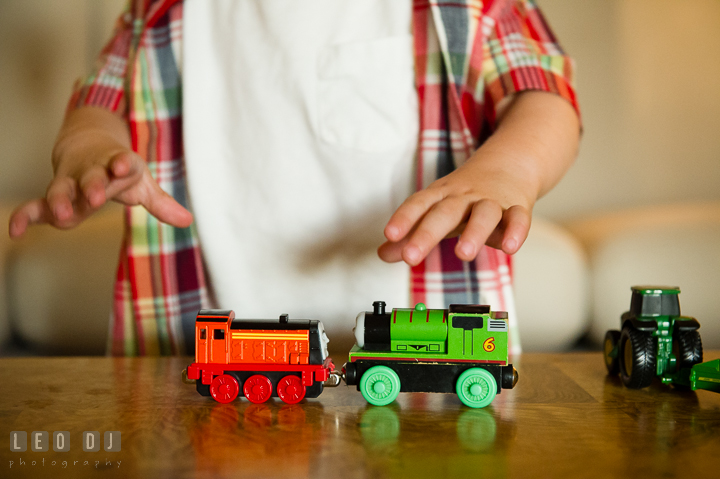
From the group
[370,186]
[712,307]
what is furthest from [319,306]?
[712,307]

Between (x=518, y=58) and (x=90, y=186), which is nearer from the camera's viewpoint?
(x=90, y=186)

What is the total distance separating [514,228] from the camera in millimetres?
518

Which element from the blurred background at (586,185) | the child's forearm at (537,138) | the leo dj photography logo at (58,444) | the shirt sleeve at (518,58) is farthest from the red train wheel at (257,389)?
the blurred background at (586,185)

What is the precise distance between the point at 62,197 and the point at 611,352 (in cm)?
59

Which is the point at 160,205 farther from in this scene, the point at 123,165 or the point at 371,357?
the point at 371,357

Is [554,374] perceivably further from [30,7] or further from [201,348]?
[30,7]

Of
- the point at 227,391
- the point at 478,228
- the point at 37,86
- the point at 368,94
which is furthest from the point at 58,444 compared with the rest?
the point at 37,86

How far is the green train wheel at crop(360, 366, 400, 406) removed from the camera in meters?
0.52

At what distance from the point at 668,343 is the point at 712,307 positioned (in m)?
1.00

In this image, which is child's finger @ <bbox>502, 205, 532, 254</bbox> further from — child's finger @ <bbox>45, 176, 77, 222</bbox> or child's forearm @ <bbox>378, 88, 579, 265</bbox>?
child's finger @ <bbox>45, 176, 77, 222</bbox>

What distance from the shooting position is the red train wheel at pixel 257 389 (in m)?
0.53

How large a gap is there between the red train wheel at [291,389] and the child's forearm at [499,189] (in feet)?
0.44

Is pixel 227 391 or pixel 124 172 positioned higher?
pixel 124 172

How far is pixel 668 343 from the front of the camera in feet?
1.91
